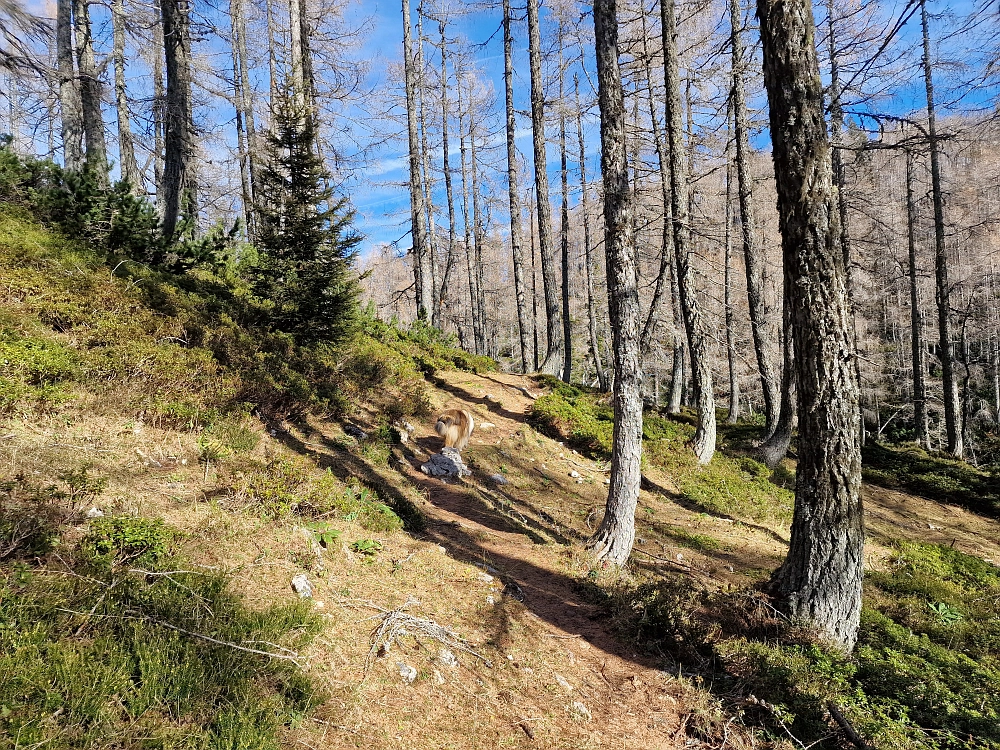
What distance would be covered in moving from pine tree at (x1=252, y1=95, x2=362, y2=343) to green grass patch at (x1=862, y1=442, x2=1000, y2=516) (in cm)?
1355

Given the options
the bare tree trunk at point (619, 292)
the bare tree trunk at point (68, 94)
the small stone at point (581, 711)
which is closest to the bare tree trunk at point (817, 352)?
the bare tree trunk at point (619, 292)

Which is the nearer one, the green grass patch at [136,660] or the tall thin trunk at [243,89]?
the green grass patch at [136,660]

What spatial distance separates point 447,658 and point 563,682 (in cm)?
98

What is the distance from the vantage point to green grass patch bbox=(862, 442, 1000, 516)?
11078 millimetres

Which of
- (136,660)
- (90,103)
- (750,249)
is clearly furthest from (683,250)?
(90,103)

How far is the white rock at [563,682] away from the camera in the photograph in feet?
12.5

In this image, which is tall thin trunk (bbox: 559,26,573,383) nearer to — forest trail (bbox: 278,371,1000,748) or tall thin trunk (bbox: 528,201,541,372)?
tall thin trunk (bbox: 528,201,541,372)

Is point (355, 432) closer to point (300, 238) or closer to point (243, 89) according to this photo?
point (300, 238)

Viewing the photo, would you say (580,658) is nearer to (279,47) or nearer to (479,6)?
(479,6)

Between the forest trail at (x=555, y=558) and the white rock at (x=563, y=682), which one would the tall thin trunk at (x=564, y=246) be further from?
the white rock at (x=563, y=682)

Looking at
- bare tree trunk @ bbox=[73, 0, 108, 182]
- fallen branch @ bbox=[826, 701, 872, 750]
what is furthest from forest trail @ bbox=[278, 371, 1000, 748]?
bare tree trunk @ bbox=[73, 0, 108, 182]

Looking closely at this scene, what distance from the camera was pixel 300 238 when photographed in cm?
796

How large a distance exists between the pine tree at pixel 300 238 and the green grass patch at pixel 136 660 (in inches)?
212

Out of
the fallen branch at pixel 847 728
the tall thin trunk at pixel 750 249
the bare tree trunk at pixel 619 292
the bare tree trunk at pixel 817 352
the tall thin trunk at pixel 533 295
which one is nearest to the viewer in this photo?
the fallen branch at pixel 847 728
